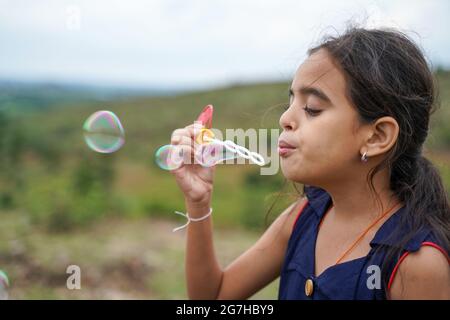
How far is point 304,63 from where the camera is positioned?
1622mm

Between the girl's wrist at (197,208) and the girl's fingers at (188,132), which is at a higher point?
the girl's fingers at (188,132)

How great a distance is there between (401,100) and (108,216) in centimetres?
399

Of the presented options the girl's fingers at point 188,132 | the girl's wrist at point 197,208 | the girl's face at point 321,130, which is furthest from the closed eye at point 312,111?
the girl's wrist at point 197,208

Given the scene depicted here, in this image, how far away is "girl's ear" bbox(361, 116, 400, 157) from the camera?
5.09 feet

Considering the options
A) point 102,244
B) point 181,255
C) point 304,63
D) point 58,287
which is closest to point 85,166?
point 102,244

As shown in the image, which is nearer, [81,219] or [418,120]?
[418,120]

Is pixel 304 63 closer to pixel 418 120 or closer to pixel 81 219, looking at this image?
pixel 418 120

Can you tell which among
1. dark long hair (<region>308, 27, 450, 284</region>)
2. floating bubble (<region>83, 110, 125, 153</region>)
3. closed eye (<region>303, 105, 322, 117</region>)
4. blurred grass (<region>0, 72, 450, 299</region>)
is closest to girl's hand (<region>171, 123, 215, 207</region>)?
blurred grass (<region>0, 72, 450, 299</region>)

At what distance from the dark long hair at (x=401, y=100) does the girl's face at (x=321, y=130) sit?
33mm

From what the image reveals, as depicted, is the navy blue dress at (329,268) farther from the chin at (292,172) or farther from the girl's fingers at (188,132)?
the girl's fingers at (188,132)

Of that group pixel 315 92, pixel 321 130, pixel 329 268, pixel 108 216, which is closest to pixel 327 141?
pixel 321 130

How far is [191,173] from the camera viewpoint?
174cm

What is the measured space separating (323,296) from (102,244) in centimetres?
307

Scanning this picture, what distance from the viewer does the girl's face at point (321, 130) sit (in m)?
1.53
